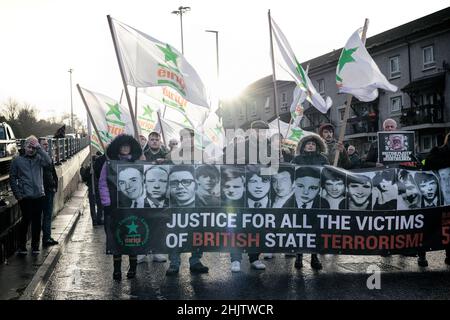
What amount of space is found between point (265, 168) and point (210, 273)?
1618 mm

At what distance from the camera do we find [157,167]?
23.7 ft

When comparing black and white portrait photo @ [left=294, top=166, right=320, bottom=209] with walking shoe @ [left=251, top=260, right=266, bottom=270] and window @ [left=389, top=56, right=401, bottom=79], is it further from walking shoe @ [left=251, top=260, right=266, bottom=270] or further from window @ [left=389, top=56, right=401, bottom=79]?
window @ [left=389, top=56, right=401, bottom=79]

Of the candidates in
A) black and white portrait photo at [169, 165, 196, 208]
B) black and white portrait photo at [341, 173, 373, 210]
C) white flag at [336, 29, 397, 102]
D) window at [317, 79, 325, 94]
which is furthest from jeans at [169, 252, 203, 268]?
window at [317, 79, 325, 94]

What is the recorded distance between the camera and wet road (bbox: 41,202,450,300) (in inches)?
242

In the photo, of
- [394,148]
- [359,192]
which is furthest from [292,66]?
[359,192]

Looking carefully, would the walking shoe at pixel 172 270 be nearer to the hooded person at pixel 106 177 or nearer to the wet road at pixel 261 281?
the wet road at pixel 261 281

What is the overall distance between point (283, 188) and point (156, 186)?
172cm

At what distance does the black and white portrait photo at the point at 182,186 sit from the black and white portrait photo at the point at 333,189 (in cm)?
178

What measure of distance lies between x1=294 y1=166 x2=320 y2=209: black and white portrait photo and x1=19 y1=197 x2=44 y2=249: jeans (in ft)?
14.0

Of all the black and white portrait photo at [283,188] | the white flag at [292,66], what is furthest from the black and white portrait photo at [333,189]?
the white flag at [292,66]

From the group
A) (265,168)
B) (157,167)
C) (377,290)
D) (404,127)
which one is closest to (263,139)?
(265,168)

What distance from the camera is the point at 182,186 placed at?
284 inches

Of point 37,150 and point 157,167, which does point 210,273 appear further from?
point 37,150

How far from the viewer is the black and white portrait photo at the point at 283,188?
7.32m
